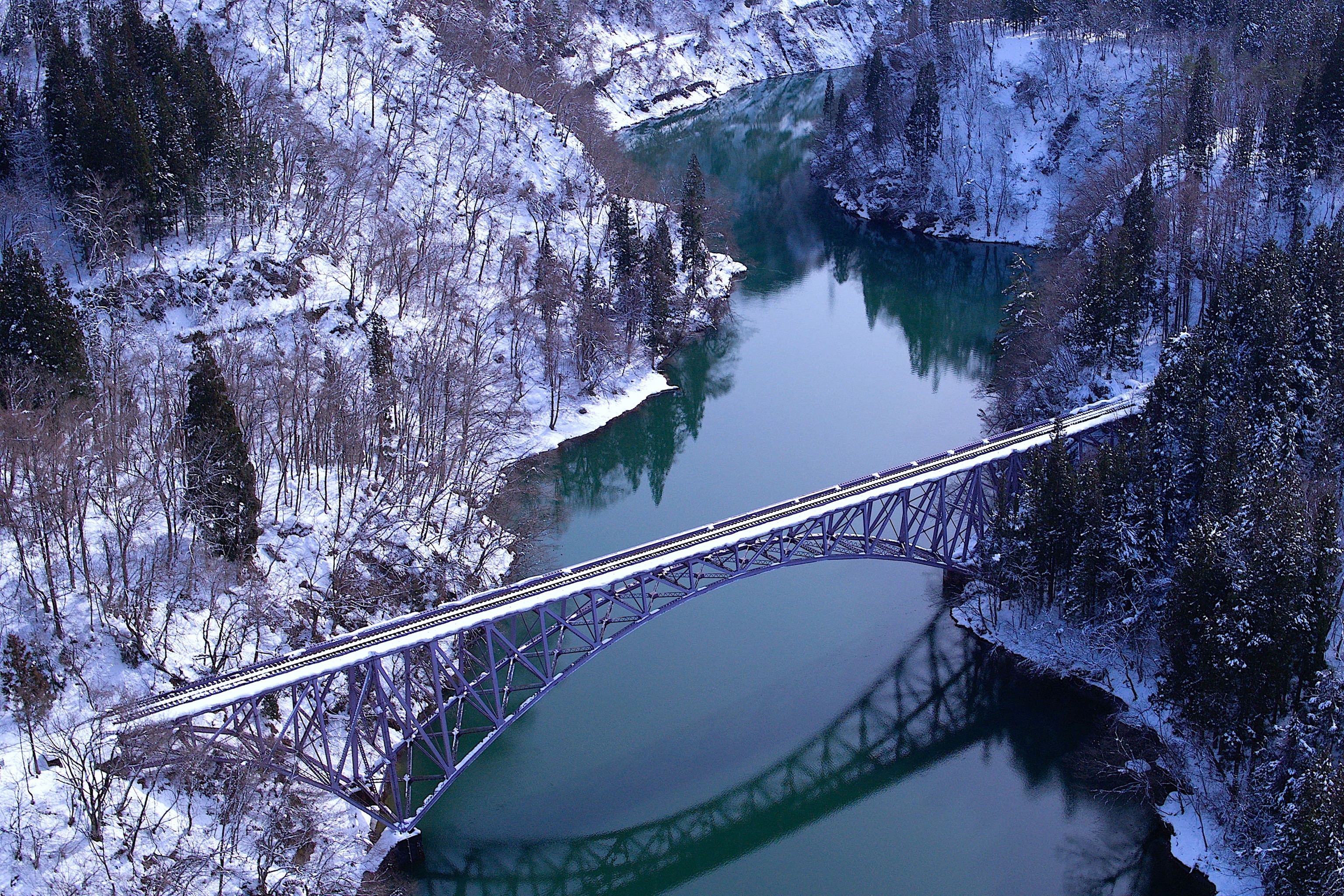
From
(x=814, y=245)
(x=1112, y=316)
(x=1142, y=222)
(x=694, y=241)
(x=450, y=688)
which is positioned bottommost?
(x=450, y=688)

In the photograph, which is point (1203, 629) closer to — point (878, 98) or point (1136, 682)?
point (1136, 682)

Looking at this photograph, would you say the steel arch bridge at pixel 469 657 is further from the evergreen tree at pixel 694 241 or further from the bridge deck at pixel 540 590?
the evergreen tree at pixel 694 241

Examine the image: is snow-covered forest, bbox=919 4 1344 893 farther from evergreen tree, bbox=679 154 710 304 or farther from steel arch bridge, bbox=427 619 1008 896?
evergreen tree, bbox=679 154 710 304

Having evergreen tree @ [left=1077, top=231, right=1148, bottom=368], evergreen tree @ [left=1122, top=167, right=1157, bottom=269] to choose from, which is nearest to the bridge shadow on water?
evergreen tree @ [left=1077, top=231, right=1148, bottom=368]

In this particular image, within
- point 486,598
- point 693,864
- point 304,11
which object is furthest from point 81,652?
point 304,11

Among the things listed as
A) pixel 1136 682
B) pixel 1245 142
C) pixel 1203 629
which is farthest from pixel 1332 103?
pixel 1203 629

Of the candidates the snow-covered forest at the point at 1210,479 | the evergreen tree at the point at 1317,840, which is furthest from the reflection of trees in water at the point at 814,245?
the evergreen tree at the point at 1317,840

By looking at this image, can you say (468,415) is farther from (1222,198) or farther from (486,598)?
(1222,198)
